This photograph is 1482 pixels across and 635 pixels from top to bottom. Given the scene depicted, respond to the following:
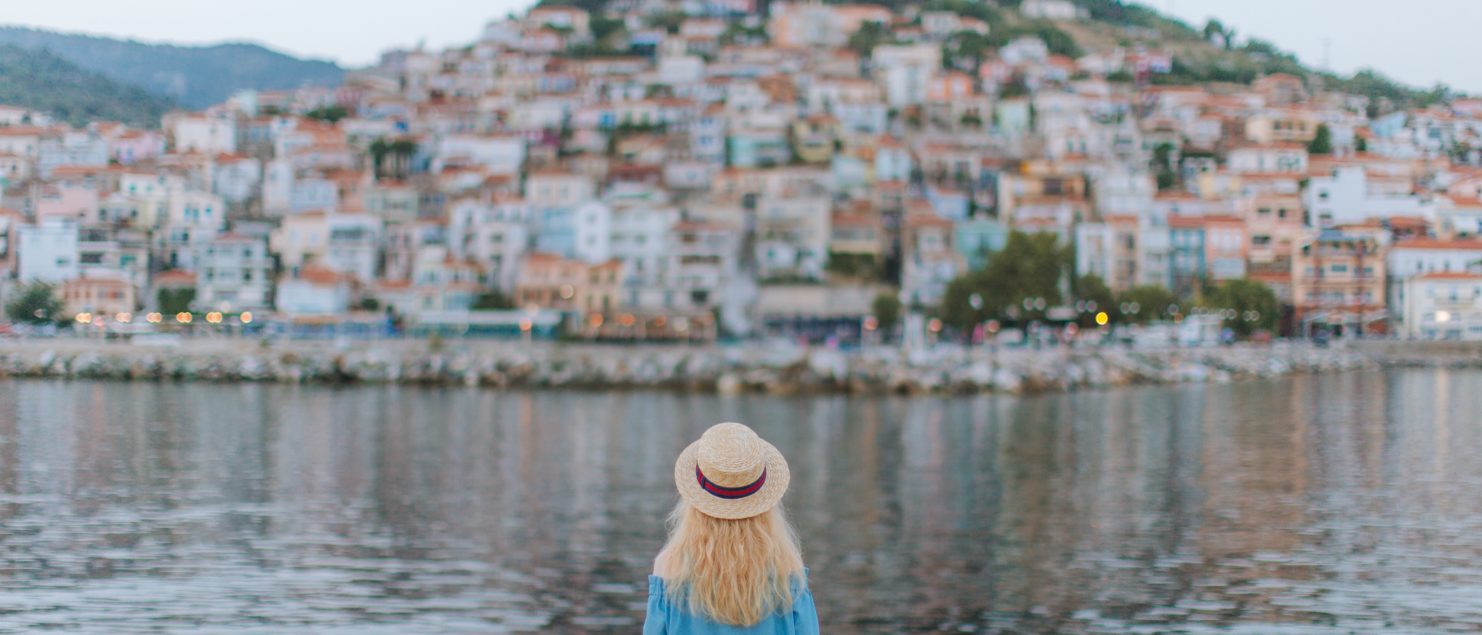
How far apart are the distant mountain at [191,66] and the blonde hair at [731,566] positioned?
304ft

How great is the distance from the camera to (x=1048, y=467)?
75.4 feet

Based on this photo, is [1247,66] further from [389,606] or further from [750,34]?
[389,606]

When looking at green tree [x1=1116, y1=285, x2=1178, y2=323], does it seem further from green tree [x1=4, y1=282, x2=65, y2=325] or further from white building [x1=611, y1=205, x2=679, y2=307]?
green tree [x1=4, y1=282, x2=65, y2=325]

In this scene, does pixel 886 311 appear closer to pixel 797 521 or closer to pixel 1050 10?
pixel 797 521

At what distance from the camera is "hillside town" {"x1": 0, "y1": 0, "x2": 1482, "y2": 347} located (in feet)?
203

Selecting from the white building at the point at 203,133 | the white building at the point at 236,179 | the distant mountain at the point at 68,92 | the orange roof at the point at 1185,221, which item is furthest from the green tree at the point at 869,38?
the distant mountain at the point at 68,92

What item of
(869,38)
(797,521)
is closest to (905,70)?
(869,38)

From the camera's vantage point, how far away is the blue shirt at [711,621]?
180 inches

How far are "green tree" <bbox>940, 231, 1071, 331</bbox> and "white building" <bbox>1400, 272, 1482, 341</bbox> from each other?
1712 cm

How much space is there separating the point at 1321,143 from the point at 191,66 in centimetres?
9732

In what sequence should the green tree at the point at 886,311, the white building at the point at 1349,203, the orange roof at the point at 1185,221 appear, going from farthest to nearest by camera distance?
the white building at the point at 1349,203, the orange roof at the point at 1185,221, the green tree at the point at 886,311

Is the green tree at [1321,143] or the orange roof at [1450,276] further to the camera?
the green tree at [1321,143]

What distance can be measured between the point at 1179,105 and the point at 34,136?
209 ft

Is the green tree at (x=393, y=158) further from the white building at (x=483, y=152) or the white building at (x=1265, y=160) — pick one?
the white building at (x=1265, y=160)
